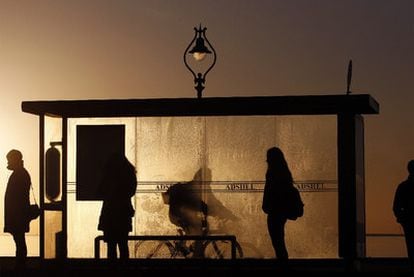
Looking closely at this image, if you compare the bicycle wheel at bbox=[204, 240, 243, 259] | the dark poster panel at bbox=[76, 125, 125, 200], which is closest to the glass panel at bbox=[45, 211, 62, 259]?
the dark poster panel at bbox=[76, 125, 125, 200]

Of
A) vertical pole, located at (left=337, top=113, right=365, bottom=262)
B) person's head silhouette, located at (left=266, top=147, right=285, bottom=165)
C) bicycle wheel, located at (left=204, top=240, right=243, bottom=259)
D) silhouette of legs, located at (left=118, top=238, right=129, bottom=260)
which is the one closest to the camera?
person's head silhouette, located at (left=266, top=147, right=285, bottom=165)

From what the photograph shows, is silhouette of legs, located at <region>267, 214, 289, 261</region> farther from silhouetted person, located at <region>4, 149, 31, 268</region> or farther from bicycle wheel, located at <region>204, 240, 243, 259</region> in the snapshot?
silhouetted person, located at <region>4, 149, 31, 268</region>

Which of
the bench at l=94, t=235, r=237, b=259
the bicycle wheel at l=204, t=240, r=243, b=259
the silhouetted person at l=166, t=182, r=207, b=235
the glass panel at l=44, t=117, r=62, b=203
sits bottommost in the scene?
the bicycle wheel at l=204, t=240, r=243, b=259

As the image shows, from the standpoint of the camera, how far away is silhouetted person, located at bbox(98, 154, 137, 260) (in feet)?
59.5

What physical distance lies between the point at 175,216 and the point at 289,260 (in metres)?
1.82

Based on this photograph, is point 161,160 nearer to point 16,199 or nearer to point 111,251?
point 111,251

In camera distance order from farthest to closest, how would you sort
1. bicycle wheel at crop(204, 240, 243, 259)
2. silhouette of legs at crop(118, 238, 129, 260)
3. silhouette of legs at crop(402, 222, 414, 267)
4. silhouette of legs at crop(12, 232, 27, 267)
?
bicycle wheel at crop(204, 240, 243, 259) < silhouette of legs at crop(12, 232, 27, 267) < silhouette of legs at crop(402, 222, 414, 267) < silhouette of legs at crop(118, 238, 129, 260)

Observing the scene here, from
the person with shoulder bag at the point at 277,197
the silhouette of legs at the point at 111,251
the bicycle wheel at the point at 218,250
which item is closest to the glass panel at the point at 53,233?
the silhouette of legs at the point at 111,251

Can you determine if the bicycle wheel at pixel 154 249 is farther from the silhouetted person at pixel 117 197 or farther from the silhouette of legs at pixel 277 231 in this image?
the silhouette of legs at pixel 277 231

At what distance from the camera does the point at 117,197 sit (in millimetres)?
18188

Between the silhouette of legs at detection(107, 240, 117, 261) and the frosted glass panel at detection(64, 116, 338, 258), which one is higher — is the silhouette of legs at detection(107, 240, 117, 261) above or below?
below

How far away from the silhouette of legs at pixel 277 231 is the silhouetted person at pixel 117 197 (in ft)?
6.25

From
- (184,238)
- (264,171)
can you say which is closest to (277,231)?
(184,238)

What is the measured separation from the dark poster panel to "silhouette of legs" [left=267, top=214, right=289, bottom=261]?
2973mm
